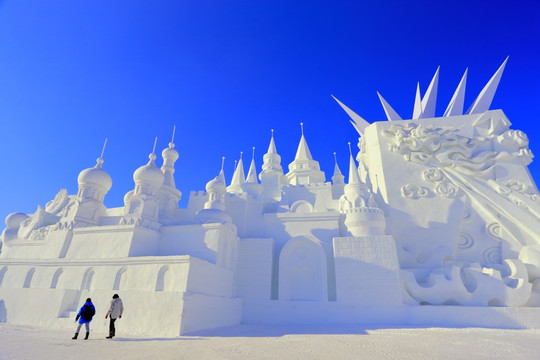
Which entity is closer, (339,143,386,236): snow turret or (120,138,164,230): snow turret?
(120,138,164,230): snow turret

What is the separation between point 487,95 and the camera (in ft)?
76.6

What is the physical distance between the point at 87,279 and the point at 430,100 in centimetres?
2779

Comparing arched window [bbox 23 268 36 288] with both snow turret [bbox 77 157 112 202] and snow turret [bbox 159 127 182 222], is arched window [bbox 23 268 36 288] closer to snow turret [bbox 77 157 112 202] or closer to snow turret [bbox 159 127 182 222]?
snow turret [bbox 77 157 112 202]

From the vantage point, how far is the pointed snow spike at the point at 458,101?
23.9 m

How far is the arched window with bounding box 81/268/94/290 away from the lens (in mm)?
12344

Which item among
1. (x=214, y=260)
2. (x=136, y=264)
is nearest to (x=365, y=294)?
(x=214, y=260)

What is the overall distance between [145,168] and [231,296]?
29.6 feet

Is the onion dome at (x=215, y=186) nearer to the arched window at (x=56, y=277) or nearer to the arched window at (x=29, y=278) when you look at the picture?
the arched window at (x=56, y=277)

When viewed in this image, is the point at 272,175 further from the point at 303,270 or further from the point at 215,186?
the point at 303,270

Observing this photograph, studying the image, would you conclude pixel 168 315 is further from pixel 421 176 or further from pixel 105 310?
pixel 421 176

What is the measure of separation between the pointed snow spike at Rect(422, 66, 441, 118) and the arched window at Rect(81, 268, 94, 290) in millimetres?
25919

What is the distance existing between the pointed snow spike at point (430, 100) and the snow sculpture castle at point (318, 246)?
384 cm

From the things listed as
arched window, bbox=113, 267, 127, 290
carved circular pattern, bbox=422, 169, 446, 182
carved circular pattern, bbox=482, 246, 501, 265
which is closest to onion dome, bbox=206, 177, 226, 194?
arched window, bbox=113, 267, 127, 290

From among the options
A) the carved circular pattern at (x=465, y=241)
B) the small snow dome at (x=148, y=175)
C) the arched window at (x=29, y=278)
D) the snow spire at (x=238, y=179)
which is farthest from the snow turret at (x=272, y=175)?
the arched window at (x=29, y=278)
